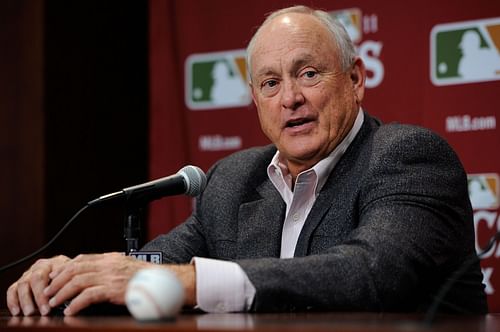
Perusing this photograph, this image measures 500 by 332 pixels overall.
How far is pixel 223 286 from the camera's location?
5.87ft

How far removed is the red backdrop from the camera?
3.09 m

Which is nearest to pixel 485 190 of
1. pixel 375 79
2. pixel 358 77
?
pixel 375 79

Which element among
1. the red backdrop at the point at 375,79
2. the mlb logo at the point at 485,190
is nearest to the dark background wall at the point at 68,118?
the red backdrop at the point at 375,79

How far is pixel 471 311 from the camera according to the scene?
7.49 feet

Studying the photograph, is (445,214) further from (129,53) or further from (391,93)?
(129,53)

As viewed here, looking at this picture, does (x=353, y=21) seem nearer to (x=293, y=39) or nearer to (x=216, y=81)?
(x=216, y=81)

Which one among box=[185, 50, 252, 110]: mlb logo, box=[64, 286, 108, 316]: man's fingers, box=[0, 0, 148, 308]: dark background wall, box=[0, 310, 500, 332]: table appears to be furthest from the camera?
box=[0, 0, 148, 308]: dark background wall

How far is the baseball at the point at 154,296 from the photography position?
55.4 inches

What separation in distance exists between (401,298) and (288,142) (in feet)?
2.35

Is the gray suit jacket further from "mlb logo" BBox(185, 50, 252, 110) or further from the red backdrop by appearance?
"mlb logo" BBox(185, 50, 252, 110)

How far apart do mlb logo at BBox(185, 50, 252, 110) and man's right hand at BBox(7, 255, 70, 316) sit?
1.76 metres

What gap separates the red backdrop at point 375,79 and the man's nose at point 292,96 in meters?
0.87

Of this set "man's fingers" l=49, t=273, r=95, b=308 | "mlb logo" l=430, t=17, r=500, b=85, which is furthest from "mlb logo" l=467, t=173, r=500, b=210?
"man's fingers" l=49, t=273, r=95, b=308

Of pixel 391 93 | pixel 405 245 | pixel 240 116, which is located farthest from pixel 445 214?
pixel 240 116
